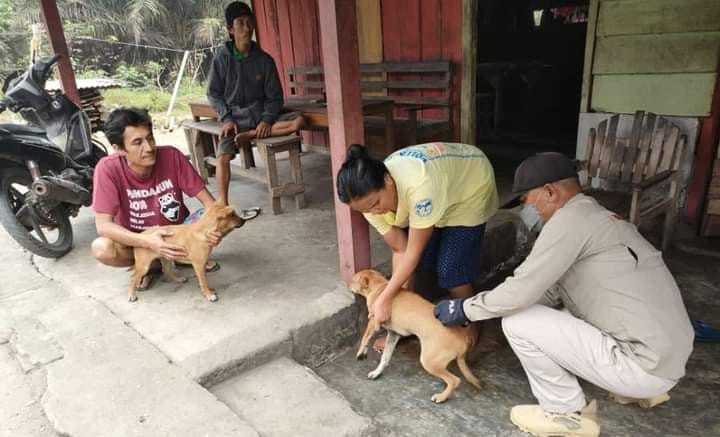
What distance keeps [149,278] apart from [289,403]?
64.1 inches

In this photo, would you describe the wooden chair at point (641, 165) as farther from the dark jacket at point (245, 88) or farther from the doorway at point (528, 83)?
the doorway at point (528, 83)

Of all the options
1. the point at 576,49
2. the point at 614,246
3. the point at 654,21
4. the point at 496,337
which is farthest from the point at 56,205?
the point at 576,49

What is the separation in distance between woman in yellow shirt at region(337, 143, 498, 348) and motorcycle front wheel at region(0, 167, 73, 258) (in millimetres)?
2760

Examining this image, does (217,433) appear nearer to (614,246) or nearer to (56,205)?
(614,246)

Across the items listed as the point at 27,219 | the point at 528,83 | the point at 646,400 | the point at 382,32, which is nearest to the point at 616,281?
the point at 646,400

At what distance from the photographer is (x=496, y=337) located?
10.8ft

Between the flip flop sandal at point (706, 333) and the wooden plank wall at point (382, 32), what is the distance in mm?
3220

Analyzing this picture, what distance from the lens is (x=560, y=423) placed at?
7.38 ft

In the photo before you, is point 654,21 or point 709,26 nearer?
point 709,26

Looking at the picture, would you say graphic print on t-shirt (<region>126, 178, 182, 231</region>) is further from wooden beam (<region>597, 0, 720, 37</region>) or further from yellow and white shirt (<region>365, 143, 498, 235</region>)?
wooden beam (<region>597, 0, 720, 37</region>)

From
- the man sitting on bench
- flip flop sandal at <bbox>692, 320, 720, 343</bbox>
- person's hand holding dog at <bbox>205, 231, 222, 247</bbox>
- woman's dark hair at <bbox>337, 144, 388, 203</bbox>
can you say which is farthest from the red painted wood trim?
person's hand holding dog at <bbox>205, 231, 222, 247</bbox>

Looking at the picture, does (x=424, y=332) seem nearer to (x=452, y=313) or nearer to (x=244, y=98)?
(x=452, y=313)

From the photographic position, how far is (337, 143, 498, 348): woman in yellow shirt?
2.36 m

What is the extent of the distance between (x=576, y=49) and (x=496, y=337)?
717cm
